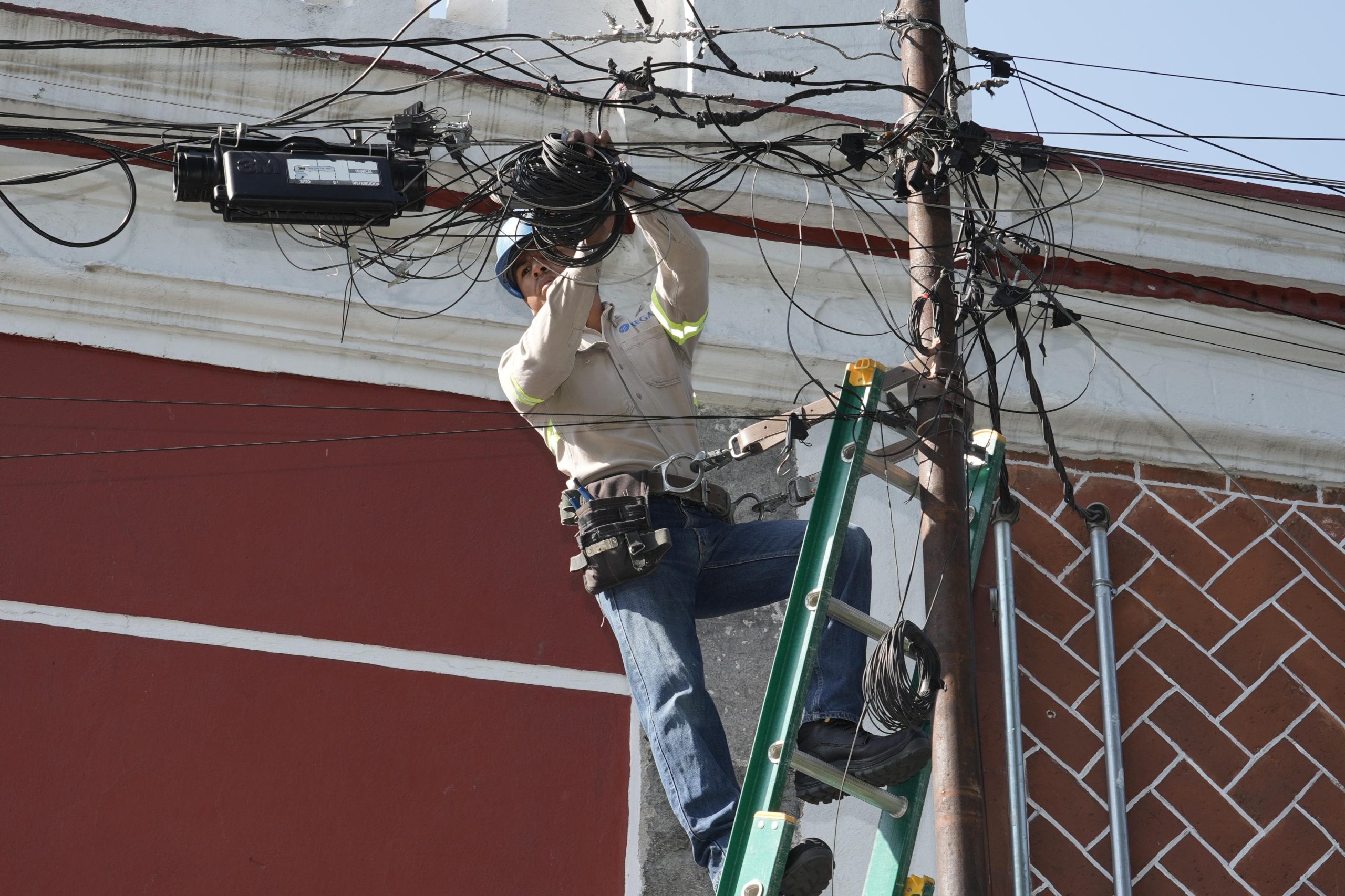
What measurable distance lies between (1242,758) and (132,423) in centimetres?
467

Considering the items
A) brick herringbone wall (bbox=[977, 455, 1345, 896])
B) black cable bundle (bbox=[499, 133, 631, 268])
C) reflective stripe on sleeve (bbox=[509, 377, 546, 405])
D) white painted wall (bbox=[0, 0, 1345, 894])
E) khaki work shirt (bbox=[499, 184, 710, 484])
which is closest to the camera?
black cable bundle (bbox=[499, 133, 631, 268])

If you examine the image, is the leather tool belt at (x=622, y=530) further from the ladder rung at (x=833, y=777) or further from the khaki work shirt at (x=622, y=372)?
the ladder rung at (x=833, y=777)

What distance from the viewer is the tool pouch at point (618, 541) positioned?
5.03 metres

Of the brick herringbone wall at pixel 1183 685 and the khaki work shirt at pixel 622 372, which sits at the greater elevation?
the khaki work shirt at pixel 622 372

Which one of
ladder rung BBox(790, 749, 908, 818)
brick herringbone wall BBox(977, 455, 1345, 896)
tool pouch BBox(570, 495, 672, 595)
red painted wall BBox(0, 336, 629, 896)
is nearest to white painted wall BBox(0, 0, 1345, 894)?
red painted wall BBox(0, 336, 629, 896)

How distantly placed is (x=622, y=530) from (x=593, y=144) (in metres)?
1.15

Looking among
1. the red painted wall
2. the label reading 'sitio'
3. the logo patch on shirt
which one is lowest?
the red painted wall

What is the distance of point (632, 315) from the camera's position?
721 centimetres

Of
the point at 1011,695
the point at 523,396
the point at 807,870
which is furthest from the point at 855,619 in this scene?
the point at 1011,695

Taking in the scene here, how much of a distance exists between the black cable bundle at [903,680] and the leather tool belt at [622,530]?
0.78 m

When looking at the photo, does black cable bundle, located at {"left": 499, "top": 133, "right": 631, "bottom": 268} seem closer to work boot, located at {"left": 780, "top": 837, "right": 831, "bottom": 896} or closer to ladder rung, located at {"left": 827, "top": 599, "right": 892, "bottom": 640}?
ladder rung, located at {"left": 827, "top": 599, "right": 892, "bottom": 640}

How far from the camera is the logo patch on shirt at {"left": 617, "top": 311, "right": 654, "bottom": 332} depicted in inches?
219

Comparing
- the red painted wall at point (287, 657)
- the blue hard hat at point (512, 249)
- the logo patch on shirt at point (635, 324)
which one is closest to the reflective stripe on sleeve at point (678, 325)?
the logo patch on shirt at point (635, 324)

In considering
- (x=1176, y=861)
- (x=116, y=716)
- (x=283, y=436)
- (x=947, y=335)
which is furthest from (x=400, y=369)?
(x=1176, y=861)
